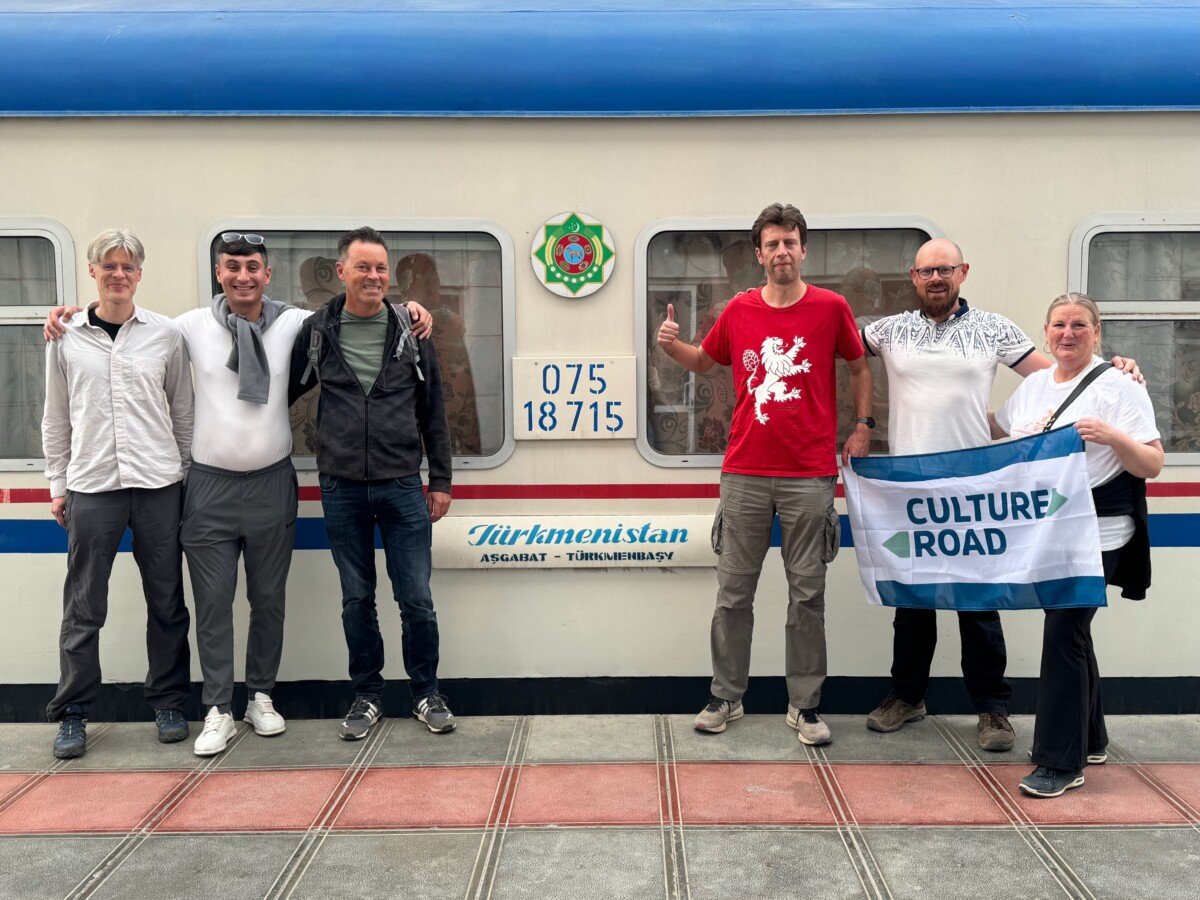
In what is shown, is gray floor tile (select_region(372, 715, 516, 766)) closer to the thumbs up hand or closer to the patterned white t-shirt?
the thumbs up hand

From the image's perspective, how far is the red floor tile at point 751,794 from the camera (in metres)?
3.41

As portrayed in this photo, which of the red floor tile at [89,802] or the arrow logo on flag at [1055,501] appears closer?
the red floor tile at [89,802]

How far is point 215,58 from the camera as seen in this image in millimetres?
4000

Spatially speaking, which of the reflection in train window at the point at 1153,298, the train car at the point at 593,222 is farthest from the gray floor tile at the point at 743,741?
the reflection in train window at the point at 1153,298

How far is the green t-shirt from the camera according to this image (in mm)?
3938

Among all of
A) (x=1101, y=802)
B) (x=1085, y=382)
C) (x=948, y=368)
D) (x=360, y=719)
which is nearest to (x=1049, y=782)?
(x=1101, y=802)

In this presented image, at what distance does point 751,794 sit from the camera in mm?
3580

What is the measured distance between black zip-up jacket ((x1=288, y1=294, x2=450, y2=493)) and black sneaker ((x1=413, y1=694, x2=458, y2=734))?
0.91 m

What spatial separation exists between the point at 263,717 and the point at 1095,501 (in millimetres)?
3162

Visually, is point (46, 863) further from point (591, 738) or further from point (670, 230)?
point (670, 230)

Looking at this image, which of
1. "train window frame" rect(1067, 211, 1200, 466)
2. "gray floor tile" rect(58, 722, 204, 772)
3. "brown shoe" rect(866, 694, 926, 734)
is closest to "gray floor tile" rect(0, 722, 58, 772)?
"gray floor tile" rect(58, 722, 204, 772)

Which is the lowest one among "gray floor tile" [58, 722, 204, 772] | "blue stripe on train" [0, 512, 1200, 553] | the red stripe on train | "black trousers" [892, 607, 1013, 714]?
"gray floor tile" [58, 722, 204, 772]

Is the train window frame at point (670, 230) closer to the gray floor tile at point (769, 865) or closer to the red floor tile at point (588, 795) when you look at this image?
the red floor tile at point (588, 795)

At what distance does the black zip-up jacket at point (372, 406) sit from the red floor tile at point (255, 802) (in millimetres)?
1095
